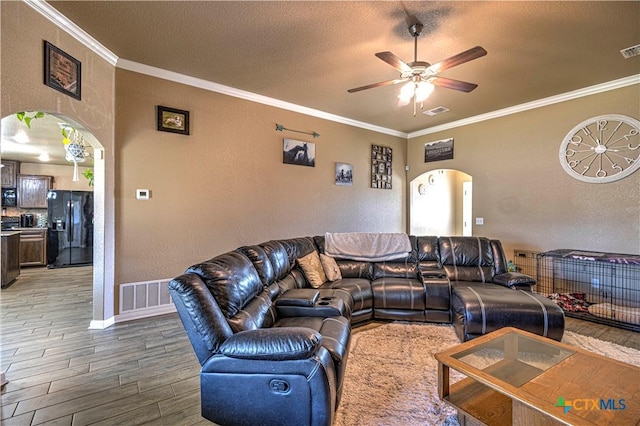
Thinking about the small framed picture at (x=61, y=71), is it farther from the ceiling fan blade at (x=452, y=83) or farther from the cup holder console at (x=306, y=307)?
the ceiling fan blade at (x=452, y=83)

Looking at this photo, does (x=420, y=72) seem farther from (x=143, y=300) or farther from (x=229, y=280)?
(x=143, y=300)

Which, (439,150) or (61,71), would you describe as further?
(439,150)

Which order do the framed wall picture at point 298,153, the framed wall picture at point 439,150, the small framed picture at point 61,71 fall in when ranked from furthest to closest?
the framed wall picture at point 439,150, the framed wall picture at point 298,153, the small framed picture at point 61,71

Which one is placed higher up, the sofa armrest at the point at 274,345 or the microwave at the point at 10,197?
the microwave at the point at 10,197

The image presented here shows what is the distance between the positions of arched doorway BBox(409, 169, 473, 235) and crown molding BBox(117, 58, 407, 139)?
80.9 inches

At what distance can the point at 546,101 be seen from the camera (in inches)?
174

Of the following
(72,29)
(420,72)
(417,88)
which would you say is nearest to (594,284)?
(417,88)

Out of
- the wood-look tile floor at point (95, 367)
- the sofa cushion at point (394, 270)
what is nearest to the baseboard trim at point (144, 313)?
the wood-look tile floor at point (95, 367)

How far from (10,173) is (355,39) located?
9.14m

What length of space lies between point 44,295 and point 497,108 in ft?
26.1

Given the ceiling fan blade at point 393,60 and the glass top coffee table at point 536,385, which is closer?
the glass top coffee table at point 536,385

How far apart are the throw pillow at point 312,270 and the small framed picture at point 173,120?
2319mm

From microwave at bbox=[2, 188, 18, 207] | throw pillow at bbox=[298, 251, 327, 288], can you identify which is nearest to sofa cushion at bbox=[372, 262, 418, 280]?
throw pillow at bbox=[298, 251, 327, 288]

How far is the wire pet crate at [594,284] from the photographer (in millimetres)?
3418
